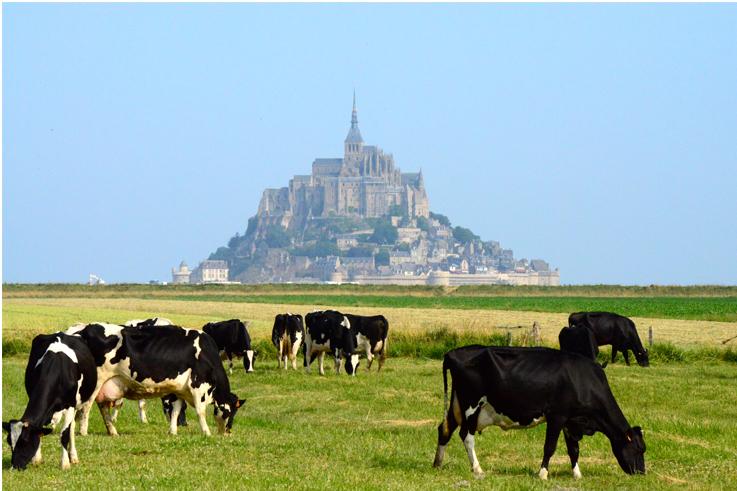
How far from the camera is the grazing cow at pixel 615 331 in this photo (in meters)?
33.6

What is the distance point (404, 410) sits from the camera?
73.6 ft

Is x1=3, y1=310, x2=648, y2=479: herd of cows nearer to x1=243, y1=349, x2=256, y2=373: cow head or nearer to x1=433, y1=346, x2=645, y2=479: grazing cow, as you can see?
x1=433, y1=346, x2=645, y2=479: grazing cow

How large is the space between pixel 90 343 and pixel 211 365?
204 cm

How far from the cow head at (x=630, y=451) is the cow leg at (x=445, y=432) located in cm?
195

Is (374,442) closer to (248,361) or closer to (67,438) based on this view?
(67,438)

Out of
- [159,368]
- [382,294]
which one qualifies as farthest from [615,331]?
[382,294]

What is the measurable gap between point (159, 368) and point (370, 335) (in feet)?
48.0

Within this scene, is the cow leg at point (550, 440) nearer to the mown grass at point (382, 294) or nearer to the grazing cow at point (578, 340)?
the grazing cow at point (578, 340)

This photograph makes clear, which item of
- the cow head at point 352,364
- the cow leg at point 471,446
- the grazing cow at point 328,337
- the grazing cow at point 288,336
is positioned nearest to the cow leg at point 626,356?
the grazing cow at point 328,337

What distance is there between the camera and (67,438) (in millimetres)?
14078

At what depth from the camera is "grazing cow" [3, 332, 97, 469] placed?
1371cm

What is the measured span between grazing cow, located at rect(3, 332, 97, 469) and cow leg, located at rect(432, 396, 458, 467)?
4372mm

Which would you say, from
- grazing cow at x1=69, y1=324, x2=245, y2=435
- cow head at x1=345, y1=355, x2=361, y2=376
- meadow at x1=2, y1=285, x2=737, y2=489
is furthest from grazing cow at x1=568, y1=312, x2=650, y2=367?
grazing cow at x1=69, y1=324, x2=245, y2=435

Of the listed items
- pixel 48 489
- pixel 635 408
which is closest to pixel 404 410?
pixel 635 408
